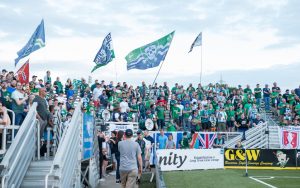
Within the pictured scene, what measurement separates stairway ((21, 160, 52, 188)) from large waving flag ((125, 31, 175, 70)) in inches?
655

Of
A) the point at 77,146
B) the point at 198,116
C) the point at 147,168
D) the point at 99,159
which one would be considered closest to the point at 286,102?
the point at 198,116

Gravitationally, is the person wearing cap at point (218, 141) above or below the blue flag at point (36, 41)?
below

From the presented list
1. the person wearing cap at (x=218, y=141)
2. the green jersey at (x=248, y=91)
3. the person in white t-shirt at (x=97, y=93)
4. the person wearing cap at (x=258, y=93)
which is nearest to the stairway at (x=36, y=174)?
the person in white t-shirt at (x=97, y=93)

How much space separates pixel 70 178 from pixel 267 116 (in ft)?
74.7

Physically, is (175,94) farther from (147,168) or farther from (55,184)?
(55,184)

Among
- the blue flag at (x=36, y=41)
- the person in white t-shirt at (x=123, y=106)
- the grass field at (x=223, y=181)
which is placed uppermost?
the blue flag at (x=36, y=41)

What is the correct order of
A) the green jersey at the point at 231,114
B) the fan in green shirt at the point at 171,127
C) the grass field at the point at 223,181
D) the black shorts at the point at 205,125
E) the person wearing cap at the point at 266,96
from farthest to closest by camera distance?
1. the person wearing cap at the point at 266,96
2. the green jersey at the point at 231,114
3. the black shorts at the point at 205,125
4. the fan in green shirt at the point at 171,127
5. the grass field at the point at 223,181

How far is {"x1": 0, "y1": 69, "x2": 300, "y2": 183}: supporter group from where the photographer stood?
26.5 meters

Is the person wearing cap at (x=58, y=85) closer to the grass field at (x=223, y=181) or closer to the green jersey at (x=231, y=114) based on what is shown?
the grass field at (x=223, y=181)

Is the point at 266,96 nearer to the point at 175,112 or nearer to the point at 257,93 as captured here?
the point at 257,93

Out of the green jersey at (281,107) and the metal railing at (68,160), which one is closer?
the metal railing at (68,160)

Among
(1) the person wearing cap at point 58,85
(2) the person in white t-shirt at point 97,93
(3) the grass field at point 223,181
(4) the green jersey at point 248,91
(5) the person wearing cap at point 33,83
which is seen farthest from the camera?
(4) the green jersey at point 248,91

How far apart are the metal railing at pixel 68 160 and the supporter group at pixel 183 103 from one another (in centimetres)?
1093

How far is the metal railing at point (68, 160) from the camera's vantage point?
360 inches
